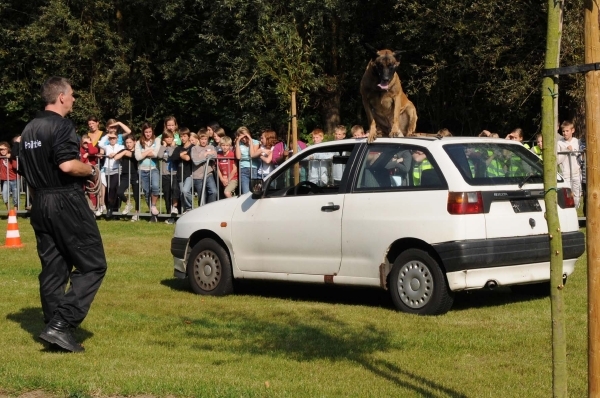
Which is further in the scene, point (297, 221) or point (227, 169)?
point (227, 169)

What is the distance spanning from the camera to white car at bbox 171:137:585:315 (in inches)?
367

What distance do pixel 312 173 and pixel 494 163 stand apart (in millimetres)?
2320

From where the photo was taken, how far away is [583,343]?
7980mm

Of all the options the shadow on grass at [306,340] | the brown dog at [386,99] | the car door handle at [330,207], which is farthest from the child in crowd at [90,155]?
the shadow on grass at [306,340]

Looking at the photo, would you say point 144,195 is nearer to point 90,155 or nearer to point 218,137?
point 90,155

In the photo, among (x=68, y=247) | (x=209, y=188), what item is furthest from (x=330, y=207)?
(x=209, y=188)

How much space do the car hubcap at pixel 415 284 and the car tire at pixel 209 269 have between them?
2395 mm

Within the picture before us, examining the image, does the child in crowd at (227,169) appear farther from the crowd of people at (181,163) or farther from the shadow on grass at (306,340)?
the shadow on grass at (306,340)

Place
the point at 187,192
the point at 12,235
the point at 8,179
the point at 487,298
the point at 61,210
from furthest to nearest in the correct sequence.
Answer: the point at 8,179, the point at 187,192, the point at 12,235, the point at 487,298, the point at 61,210

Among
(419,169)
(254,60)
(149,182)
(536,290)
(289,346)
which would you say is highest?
(254,60)

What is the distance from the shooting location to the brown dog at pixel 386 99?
11.6 meters

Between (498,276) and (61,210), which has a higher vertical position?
(61,210)

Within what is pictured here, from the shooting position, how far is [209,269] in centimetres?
1140

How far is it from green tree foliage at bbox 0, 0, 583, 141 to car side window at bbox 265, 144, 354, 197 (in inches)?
642
